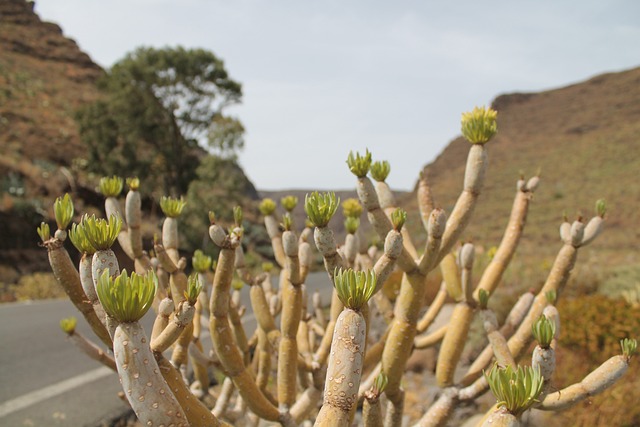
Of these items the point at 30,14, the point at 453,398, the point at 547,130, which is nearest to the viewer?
the point at 453,398

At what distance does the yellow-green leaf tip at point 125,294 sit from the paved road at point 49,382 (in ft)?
14.5

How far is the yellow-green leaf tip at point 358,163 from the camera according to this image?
6.84ft

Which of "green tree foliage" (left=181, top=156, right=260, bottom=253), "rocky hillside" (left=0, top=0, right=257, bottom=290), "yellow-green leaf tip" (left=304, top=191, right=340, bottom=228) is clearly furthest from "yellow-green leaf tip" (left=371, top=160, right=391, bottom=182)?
"green tree foliage" (left=181, top=156, right=260, bottom=253)

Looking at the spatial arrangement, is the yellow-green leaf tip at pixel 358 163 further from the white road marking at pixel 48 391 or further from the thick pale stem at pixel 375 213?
the white road marking at pixel 48 391

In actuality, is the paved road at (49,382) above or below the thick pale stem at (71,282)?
below

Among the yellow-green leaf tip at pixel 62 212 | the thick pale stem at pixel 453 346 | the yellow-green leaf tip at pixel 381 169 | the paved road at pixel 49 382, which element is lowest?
the paved road at pixel 49 382

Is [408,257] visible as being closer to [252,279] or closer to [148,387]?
[252,279]

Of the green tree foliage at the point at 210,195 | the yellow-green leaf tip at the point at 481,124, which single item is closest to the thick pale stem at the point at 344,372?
the yellow-green leaf tip at the point at 481,124

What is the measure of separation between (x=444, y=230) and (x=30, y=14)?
67609 mm

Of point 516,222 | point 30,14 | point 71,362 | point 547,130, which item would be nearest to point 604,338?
point 516,222

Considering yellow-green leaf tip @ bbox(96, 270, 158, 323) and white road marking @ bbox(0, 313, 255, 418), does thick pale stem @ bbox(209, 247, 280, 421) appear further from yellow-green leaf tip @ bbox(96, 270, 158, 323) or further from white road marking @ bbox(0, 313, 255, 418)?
white road marking @ bbox(0, 313, 255, 418)

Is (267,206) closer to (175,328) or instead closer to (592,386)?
(175,328)

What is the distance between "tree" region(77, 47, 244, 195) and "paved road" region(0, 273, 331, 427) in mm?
18637

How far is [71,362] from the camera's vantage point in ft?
22.6
